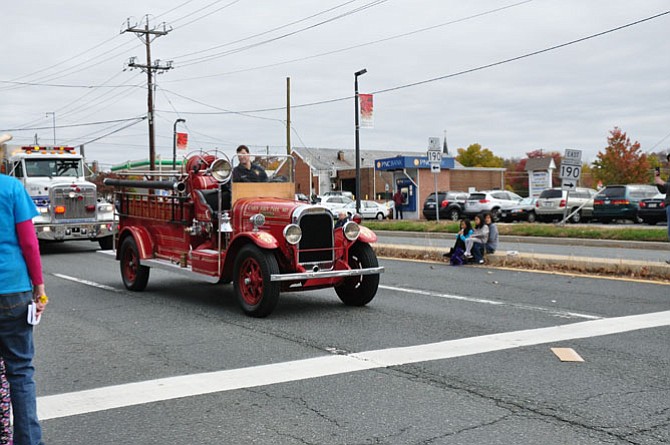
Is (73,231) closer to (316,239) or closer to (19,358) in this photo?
(316,239)

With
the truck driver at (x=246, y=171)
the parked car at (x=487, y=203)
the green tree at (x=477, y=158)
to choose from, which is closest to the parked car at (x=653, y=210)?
the parked car at (x=487, y=203)

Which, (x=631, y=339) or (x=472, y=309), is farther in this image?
(x=472, y=309)

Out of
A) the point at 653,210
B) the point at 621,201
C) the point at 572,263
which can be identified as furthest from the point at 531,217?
the point at 572,263

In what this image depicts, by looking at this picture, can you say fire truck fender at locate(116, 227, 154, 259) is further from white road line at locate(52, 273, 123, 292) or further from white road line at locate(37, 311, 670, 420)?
white road line at locate(37, 311, 670, 420)

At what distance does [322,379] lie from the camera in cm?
597

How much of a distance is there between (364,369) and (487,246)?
364 inches

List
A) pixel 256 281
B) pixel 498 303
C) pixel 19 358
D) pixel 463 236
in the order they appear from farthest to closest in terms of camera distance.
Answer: pixel 463 236
pixel 498 303
pixel 256 281
pixel 19 358

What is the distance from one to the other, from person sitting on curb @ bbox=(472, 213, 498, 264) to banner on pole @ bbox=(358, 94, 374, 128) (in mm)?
17964

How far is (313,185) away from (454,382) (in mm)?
66399

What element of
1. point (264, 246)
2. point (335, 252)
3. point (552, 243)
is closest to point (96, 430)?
point (264, 246)

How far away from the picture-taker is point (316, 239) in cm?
919

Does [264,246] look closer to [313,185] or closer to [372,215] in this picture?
[372,215]

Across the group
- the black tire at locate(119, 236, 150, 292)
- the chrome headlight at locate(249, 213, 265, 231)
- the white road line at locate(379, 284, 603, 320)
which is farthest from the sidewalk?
the black tire at locate(119, 236, 150, 292)

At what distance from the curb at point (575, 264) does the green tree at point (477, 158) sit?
295 feet
